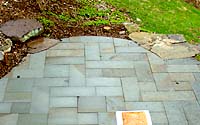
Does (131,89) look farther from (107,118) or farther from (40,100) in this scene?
(40,100)

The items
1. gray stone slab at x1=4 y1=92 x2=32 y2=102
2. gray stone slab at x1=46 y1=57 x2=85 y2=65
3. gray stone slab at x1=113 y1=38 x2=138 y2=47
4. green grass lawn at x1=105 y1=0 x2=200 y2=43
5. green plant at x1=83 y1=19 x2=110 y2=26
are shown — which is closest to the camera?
gray stone slab at x1=4 y1=92 x2=32 y2=102

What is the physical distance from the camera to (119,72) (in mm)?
4914

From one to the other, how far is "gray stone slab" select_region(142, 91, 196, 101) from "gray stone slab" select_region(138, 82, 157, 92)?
0.06 metres

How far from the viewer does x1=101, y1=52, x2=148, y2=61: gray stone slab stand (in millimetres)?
5215

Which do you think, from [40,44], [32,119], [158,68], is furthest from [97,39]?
[32,119]

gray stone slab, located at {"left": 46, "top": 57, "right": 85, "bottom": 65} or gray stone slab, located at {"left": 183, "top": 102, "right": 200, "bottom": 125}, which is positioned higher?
gray stone slab, located at {"left": 183, "top": 102, "right": 200, "bottom": 125}

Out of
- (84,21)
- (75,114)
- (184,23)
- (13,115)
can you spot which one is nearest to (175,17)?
(184,23)

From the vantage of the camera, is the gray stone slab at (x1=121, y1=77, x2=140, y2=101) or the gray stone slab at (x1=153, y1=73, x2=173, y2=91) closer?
the gray stone slab at (x1=121, y1=77, x2=140, y2=101)

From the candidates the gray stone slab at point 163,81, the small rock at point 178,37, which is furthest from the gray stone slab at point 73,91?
the small rock at point 178,37

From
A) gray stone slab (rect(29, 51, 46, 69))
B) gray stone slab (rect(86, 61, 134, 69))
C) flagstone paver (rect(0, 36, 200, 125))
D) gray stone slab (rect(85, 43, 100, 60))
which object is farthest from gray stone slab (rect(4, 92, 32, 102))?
gray stone slab (rect(85, 43, 100, 60))

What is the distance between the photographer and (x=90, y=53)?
5309mm

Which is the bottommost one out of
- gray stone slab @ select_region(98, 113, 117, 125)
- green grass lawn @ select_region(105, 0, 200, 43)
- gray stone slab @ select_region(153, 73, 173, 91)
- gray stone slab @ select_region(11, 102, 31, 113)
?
green grass lawn @ select_region(105, 0, 200, 43)

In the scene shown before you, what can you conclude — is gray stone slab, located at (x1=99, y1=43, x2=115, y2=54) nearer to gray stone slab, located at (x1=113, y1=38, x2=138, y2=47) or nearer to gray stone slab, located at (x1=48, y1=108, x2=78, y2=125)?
gray stone slab, located at (x1=113, y1=38, x2=138, y2=47)

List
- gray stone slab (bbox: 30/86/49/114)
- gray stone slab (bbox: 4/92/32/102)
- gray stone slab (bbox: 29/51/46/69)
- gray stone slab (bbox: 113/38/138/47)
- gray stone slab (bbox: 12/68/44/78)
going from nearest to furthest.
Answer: gray stone slab (bbox: 30/86/49/114), gray stone slab (bbox: 4/92/32/102), gray stone slab (bbox: 12/68/44/78), gray stone slab (bbox: 29/51/46/69), gray stone slab (bbox: 113/38/138/47)
